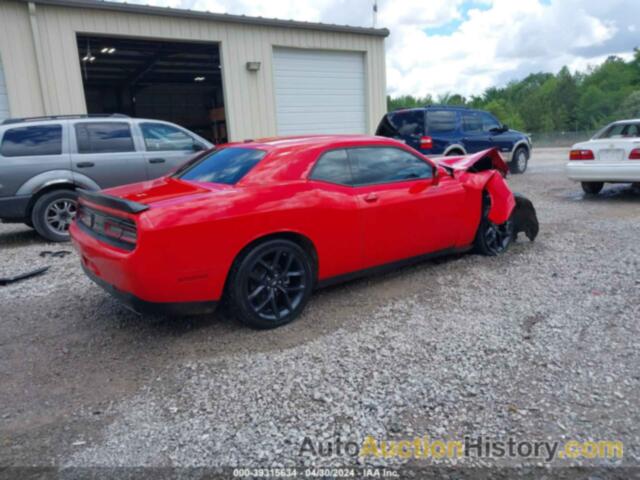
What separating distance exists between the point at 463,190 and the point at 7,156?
584 cm

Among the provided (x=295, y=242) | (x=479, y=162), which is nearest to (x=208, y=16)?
(x=479, y=162)

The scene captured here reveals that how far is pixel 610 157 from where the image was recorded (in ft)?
29.3

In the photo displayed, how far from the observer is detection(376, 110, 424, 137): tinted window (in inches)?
460

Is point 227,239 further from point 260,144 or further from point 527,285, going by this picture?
point 527,285

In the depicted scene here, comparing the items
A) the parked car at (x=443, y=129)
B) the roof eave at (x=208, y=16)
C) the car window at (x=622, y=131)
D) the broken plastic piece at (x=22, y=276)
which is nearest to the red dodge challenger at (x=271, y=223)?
the broken plastic piece at (x=22, y=276)

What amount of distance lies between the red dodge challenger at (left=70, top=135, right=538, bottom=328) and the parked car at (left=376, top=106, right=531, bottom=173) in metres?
6.44

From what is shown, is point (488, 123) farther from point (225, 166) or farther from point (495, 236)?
point (225, 166)

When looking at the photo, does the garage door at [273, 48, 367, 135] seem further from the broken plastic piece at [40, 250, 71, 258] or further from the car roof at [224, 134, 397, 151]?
the car roof at [224, 134, 397, 151]

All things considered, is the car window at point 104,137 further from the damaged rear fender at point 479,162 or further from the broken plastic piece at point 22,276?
the damaged rear fender at point 479,162

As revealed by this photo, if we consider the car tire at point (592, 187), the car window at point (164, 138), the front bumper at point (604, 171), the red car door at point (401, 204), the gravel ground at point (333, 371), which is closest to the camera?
the gravel ground at point (333, 371)

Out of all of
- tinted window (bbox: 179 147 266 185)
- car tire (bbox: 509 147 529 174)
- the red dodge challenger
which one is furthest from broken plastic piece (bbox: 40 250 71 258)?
car tire (bbox: 509 147 529 174)

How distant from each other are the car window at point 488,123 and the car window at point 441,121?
1.26 meters

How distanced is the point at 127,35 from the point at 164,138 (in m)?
3.91

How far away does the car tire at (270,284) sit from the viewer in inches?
148
